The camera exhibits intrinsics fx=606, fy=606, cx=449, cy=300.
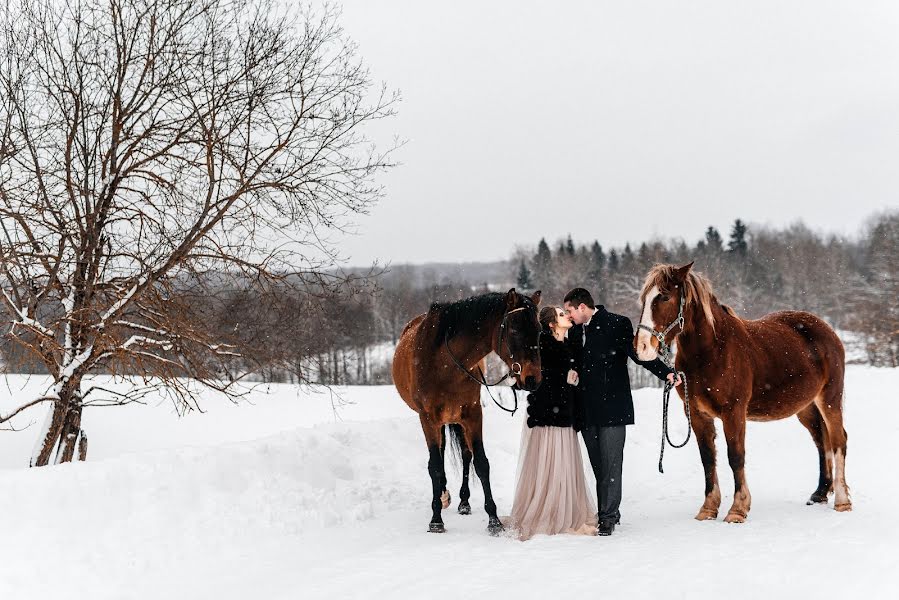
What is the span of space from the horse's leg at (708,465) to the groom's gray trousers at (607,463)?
2.43ft

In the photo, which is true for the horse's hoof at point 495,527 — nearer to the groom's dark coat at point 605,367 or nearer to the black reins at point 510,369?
the black reins at point 510,369

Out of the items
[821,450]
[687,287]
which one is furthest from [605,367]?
A: [821,450]

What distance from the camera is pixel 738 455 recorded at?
5.21 meters

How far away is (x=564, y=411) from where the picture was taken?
17.3 feet

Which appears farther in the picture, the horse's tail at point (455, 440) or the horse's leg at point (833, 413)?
the horse's tail at point (455, 440)

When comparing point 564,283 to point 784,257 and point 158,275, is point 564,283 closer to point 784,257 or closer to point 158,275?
point 784,257

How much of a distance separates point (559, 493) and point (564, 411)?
69 centimetres

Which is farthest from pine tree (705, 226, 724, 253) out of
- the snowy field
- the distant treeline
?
the snowy field

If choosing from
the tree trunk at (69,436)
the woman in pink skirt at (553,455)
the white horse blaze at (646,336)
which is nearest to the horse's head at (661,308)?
the white horse blaze at (646,336)

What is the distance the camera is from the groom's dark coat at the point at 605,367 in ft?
16.9

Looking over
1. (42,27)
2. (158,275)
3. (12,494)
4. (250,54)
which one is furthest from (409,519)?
(42,27)

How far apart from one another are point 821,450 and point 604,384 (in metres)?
2.78

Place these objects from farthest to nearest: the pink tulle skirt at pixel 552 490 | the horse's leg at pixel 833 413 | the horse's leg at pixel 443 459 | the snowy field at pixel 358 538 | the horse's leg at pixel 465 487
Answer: the horse's leg at pixel 465 487 < the horse's leg at pixel 833 413 < the horse's leg at pixel 443 459 < the pink tulle skirt at pixel 552 490 < the snowy field at pixel 358 538

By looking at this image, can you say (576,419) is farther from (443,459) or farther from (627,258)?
(627,258)
